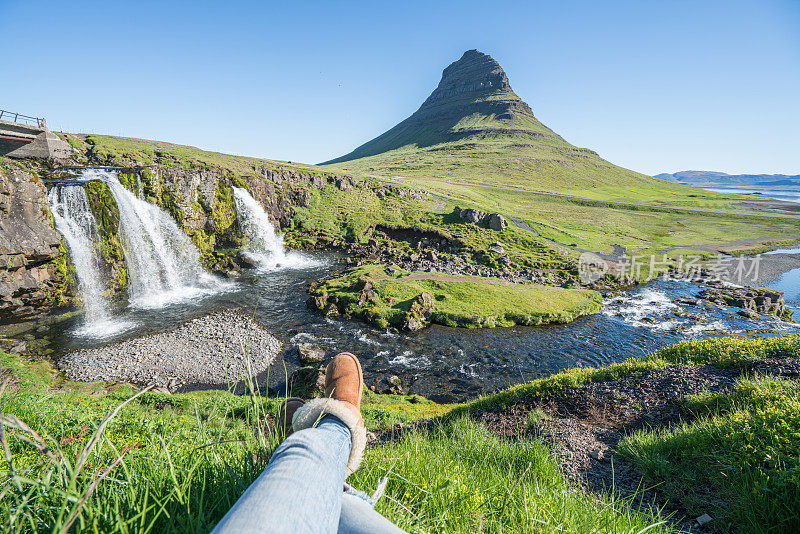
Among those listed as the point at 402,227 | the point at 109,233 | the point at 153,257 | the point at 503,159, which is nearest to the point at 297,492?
the point at 153,257

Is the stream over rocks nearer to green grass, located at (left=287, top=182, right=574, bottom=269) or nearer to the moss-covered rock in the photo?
the moss-covered rock

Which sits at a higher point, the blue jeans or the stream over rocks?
the blue jeans

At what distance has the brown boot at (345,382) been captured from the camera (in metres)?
4.18

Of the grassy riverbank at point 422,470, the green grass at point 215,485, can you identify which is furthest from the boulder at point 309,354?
the green grass at point 215,485

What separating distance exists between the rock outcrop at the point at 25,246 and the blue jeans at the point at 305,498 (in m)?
26.9

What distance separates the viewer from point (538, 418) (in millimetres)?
8117

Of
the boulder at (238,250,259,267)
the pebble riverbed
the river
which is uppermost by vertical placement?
the boulder at (238,250,259,267)

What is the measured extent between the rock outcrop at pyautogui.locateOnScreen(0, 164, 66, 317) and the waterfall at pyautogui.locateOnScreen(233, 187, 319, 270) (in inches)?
558

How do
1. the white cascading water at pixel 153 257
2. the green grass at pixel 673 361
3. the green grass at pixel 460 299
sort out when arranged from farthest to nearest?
the white cascading water at pixel 153 257 < the green grass at pixel 460 299 < the green grass at pixel 673 361

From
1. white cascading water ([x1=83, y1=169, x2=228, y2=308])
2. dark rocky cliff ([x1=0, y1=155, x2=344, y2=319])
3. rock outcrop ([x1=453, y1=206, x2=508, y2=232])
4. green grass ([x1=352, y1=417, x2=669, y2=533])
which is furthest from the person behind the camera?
rock outcrop ([x1=453, y1=206, x2=508, y2=232])

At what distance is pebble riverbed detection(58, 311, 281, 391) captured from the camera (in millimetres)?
14008

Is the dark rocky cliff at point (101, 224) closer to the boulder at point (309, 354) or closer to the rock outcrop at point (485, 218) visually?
the boulder at point (309, 354)

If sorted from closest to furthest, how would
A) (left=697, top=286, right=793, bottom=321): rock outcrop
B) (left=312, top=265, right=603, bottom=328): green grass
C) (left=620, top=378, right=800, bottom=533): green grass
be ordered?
(left=620, top=378, right=800, bottom=533): green grass → (left=312, top=265, right=603, bottom=328): green grass → (left=697, top=286, right=793, bottom=321): rock outcrop

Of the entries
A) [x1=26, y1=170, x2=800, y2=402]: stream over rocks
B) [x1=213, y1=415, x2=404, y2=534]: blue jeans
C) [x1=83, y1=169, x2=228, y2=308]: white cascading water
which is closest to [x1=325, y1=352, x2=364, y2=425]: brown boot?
[x1=213, y1=415, x2=404, y2=534]: blue jeans
